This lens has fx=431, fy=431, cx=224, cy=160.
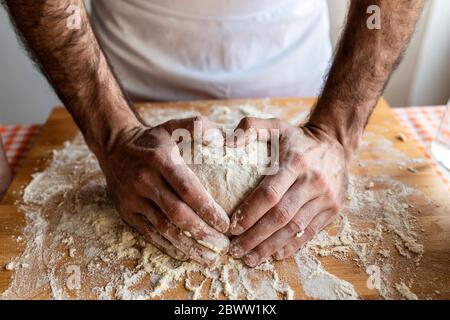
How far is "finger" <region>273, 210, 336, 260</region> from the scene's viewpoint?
879 millimetres

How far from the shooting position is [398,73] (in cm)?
211


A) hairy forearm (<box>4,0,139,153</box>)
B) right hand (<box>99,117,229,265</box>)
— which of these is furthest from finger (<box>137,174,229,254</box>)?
hairy forearm (<box>4,0,139,153</box>)

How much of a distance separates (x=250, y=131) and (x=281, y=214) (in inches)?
7.4

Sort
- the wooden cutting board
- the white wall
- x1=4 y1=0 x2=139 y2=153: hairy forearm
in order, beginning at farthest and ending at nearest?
the white wall → x1=4 y1=0 x2=139 y2=153: hairy forearm → the wooden cutting board

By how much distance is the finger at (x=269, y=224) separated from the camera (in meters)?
0.85

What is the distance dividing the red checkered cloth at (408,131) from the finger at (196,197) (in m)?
0.62

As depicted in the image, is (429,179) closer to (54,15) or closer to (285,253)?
(285,253)

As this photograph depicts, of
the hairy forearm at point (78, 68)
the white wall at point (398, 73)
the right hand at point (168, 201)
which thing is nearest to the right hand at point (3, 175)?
the hairy forearm at point (78, 68)

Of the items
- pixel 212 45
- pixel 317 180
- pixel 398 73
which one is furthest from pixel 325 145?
pixel 398 73

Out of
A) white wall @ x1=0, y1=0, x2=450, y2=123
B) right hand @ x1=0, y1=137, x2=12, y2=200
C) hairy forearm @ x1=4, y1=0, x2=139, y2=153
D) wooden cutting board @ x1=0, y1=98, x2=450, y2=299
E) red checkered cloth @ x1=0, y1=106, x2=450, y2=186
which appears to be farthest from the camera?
white wall @ x1=0, y1=0, x2=450, y2=123

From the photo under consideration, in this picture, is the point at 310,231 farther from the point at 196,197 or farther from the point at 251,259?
the point at 196,197

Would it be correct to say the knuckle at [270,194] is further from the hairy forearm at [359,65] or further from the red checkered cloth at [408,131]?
the red checkered cloth at [408,131]

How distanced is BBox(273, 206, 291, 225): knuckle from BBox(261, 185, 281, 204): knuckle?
0.02 meters

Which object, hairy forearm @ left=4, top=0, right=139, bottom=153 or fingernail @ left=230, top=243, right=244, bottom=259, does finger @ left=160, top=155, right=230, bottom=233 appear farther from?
hairy forearm @ left=4, top=0, right=139, bottom=153
